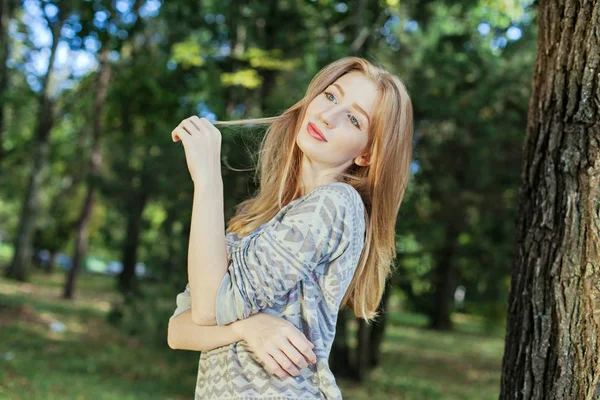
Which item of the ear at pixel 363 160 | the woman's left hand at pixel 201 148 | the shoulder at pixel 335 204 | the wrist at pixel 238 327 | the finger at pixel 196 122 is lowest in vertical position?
the wrist at pixel 238 327

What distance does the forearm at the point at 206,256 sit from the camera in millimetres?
1866

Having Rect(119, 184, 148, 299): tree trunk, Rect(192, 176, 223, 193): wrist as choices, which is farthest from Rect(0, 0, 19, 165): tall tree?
Rect(192, 176, 223, 193): wrist

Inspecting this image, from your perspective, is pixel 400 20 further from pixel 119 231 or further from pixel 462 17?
pixel 119 231

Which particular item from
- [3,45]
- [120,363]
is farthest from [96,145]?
[120,363]

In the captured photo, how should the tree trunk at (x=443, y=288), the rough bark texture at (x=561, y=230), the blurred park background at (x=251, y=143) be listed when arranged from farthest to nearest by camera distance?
1. the tree trunk at (x=443, y=288)
2. the blurred park background at (x=251, y=143)
3. the rough bark texture at (x=561, y=230)

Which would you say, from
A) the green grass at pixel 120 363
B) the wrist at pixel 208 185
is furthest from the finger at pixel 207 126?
the green grass at pixel 120 363

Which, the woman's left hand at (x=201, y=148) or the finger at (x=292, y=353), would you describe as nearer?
the finger at (x=292, y=353)

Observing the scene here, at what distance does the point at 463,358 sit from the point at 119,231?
748 inches

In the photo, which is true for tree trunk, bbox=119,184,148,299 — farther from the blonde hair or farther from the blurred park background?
the blonde hair

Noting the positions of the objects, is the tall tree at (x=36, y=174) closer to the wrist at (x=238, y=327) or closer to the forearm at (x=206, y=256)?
the forearm at (x=206, y=256)

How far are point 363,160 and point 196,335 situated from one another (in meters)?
0.79

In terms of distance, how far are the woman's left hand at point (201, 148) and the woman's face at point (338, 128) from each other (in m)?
0.32

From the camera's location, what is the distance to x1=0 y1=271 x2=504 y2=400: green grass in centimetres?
809

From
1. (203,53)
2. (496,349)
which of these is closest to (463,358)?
(496,349)
